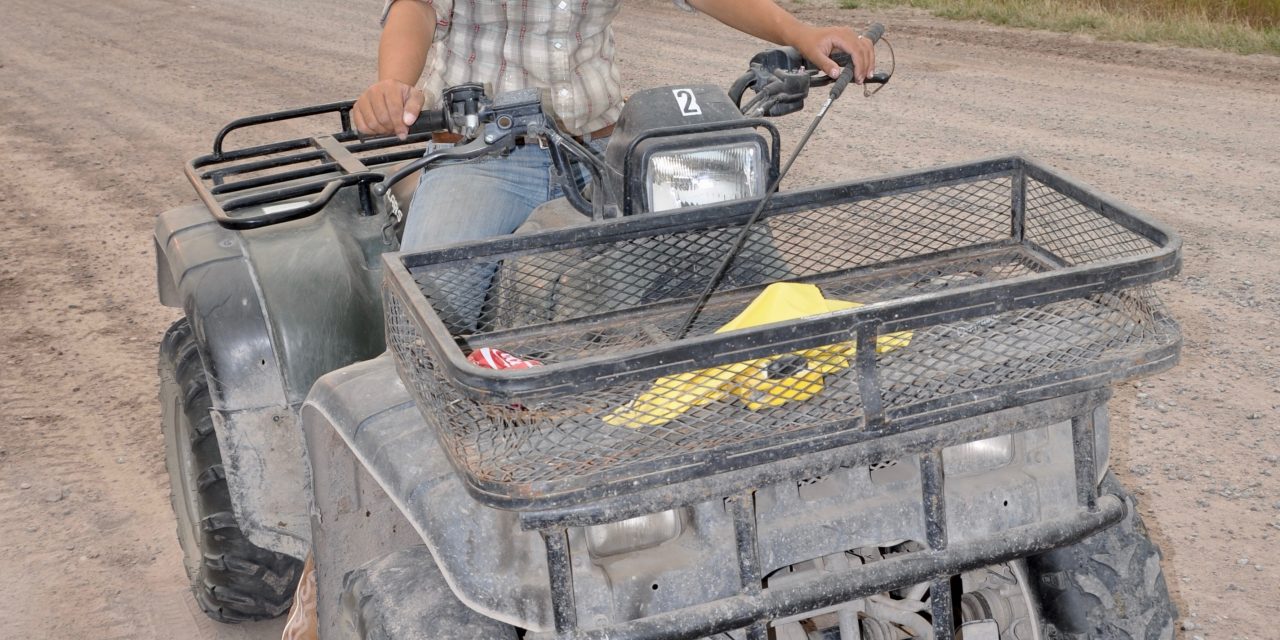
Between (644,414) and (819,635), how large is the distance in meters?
0.88

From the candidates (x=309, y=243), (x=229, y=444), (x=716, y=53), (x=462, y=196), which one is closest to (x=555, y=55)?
(x=462, y=196)

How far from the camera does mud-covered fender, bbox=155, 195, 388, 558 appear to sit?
2.78 m

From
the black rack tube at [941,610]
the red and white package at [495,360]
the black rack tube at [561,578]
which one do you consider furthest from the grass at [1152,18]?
the black rack tube at [561,578]

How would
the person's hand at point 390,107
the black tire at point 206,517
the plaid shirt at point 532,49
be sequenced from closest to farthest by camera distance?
1. the person's hand at point 390,107
2. the black tire at point 206,517
3. the plaid shirt at point 532,49

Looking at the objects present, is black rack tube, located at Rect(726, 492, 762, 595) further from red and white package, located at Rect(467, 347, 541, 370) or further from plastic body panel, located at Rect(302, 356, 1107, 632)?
red and white package, located at Rect(467, 347, 541, 370)

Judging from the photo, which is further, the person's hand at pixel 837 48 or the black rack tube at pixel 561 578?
the person's hand at pixel 837 48

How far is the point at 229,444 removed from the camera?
2832mm

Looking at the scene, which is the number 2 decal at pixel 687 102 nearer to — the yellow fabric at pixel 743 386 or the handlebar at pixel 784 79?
A: the handlebar at pixel 784 79

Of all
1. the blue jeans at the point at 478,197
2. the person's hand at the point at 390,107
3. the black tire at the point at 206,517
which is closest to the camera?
the person's hand at the point at 390,107

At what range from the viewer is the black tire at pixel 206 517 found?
10.2ft

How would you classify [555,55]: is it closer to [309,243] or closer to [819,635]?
[309,243]

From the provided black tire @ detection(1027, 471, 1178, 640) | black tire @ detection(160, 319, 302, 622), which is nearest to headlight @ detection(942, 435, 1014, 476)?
black tire @ detection(1027, 471, 1178, 640)

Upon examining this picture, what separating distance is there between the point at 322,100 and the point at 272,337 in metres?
6.74

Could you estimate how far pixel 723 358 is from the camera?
1.62 m
